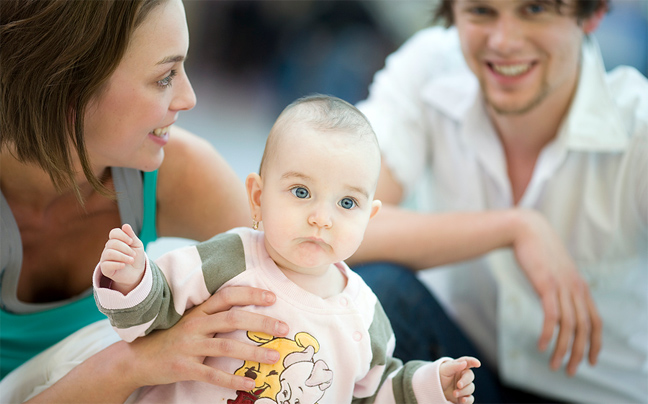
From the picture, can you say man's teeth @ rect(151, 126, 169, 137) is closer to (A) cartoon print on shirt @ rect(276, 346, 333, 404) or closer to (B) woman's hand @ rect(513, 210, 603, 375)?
(A) cartoon print on shirt @ rect(276, 346, 333, 404)

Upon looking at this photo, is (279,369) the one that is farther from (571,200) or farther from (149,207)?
(571,200)

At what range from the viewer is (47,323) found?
100 cm

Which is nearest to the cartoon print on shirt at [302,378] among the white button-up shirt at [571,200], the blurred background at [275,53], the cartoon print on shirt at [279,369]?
the cartoon print on shirt at [279,369]

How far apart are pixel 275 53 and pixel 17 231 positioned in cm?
225

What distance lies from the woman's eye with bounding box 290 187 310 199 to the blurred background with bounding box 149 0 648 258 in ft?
7.00

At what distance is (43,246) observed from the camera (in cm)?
99

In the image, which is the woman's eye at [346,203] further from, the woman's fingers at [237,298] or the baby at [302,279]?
the woman's fingers at [237,298]

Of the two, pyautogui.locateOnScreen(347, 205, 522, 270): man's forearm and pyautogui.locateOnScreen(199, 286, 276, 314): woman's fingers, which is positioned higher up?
pyautogui.locateOnScreen(347, 205, 522, 270): man's forearm

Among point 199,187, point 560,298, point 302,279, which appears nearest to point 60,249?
point 199,187

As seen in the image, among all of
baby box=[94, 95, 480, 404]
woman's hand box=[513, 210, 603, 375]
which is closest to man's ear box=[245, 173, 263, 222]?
baby box=[94, 95, 480, 404]

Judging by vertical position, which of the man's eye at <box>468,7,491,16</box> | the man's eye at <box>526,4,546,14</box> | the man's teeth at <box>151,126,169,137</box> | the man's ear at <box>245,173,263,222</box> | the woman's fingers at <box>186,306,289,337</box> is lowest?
the woman's fingers at <box>186,306,289,337</box>

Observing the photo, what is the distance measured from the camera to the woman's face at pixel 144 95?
760 millimetres

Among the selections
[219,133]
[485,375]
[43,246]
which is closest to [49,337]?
[43,246]

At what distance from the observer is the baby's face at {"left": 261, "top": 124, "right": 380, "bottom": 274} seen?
69 centimetres
